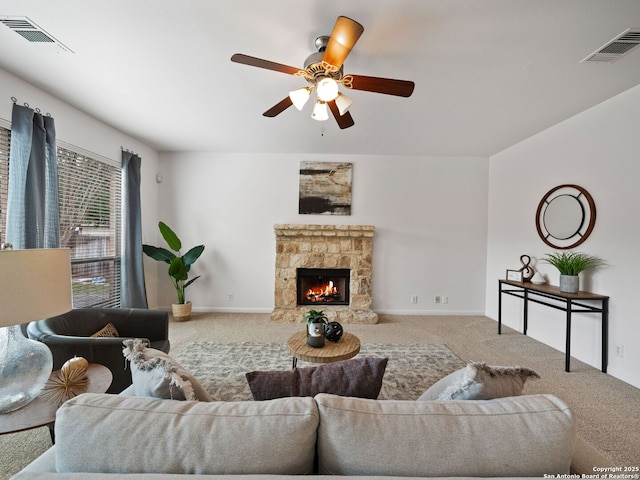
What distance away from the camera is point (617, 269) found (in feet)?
8.50

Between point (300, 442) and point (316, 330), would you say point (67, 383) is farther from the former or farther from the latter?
point (316, 330)

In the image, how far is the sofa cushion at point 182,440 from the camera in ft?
2.29

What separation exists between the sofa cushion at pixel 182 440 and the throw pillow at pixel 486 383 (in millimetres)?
520

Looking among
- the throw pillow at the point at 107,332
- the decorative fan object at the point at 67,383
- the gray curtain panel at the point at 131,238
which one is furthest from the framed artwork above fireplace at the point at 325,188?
the decorative fan object at the point at 67,383

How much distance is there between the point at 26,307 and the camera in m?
1.05

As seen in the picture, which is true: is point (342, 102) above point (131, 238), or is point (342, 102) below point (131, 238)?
above

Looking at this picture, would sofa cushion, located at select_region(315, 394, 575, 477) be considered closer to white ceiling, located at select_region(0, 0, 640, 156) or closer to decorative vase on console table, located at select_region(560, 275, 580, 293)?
white ceiling, located at select_region(0, 0, 640, 156)

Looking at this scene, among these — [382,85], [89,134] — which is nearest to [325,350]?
[382,85]

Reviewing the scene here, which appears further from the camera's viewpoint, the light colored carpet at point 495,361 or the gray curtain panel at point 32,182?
the gray curtain panel at point 32,182

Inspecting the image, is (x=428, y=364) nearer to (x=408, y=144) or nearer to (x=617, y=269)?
(x=617, y=269)

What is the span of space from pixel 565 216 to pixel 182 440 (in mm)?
4049

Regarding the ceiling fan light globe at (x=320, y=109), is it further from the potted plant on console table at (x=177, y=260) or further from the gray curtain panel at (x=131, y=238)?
the gray curtain panel at (x=131, y=238)

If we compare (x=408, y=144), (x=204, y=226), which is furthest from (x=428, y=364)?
(x=204, y=226)

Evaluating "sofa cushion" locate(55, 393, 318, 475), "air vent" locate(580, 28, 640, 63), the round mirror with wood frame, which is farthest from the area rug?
"air vent" locate(580, 28, 640, 63)
